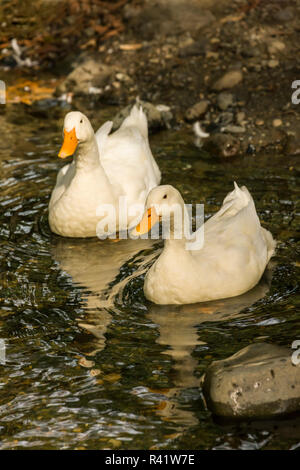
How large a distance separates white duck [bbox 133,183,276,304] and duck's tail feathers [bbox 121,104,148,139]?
3.09 metres

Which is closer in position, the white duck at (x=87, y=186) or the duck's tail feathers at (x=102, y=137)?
the white duck at (x=87, y=186)

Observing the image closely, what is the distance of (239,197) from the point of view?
765 cm

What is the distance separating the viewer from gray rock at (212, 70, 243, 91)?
38.1ft

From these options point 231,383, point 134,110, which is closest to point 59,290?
point 231,383

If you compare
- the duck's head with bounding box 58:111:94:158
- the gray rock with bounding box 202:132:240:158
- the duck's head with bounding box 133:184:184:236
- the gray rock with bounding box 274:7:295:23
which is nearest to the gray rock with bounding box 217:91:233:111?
the gray rock with bounding box 202:132:240:158

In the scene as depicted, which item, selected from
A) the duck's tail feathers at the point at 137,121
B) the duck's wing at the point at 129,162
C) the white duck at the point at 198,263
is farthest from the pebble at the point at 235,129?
the white duck at the point at 198,263

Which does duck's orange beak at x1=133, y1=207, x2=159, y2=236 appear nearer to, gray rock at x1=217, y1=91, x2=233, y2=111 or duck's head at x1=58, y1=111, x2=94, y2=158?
duck's head at x1=58, y1=111, x2=94, y2=158

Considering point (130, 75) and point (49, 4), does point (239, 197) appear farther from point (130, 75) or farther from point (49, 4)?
point (49, 4)

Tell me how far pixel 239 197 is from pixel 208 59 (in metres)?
5.22

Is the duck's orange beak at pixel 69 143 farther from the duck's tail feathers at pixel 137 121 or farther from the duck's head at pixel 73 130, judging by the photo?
the duck's tail feathers at pixel 137 121

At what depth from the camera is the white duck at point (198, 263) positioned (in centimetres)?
657

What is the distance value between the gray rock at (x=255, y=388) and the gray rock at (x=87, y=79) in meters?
7.99
